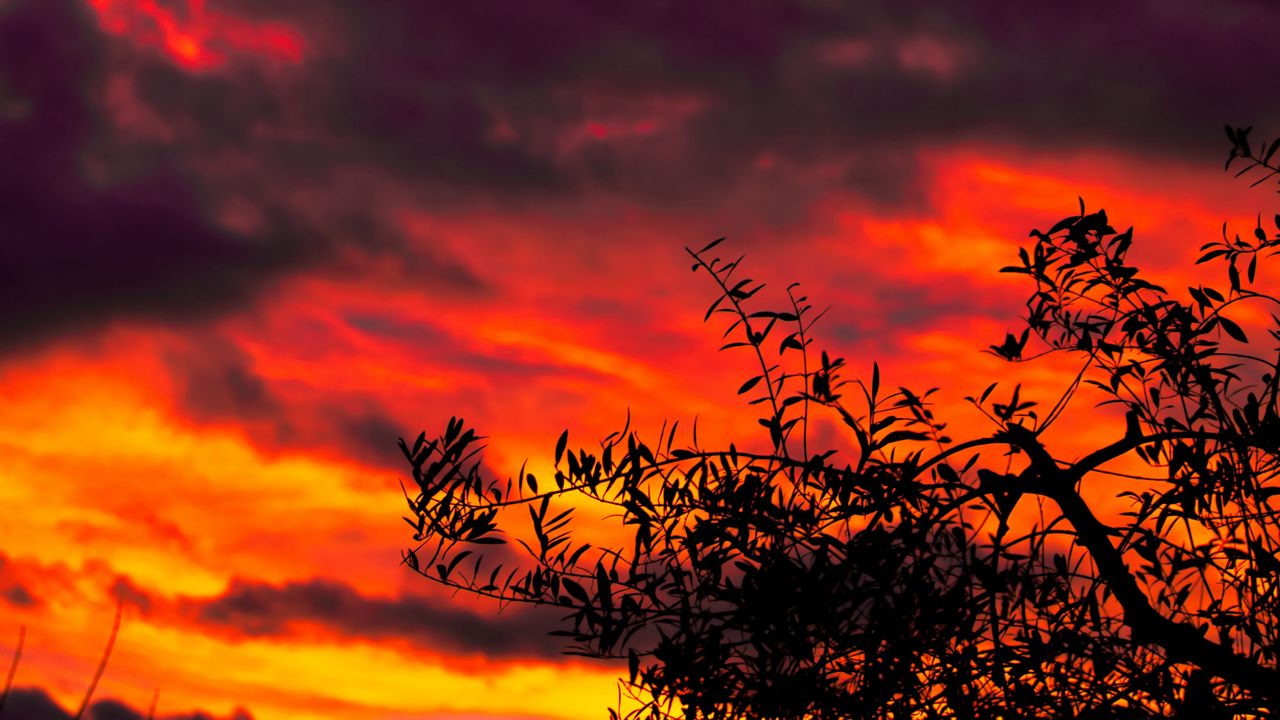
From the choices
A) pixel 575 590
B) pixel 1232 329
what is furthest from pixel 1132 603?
pixel 575 590

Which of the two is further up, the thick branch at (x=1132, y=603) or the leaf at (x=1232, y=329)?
the leaf at (x=1232, y=329)

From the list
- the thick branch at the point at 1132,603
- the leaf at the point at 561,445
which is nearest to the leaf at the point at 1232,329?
the thick branch at the point at 1132,603

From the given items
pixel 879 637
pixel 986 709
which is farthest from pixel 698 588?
pixel 986 709

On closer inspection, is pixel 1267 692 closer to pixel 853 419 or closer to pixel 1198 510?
pixel 1198 510

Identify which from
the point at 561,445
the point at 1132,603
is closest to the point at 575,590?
the point at 561,445

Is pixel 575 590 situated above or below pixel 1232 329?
below

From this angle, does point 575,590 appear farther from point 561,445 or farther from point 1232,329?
point 1232,329

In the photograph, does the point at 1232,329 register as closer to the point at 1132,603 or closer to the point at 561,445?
the point at 1132,603

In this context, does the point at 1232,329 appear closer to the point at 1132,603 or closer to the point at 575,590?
the point at 1132,603

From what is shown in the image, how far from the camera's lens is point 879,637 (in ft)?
21.3

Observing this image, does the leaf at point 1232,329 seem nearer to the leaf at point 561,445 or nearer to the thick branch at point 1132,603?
the thick branch at point 1132,603

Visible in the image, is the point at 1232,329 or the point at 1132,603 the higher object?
the point at 1232,329

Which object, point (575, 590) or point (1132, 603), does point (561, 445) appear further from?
point (1132, 603)

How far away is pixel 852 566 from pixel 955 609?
1.70ft
